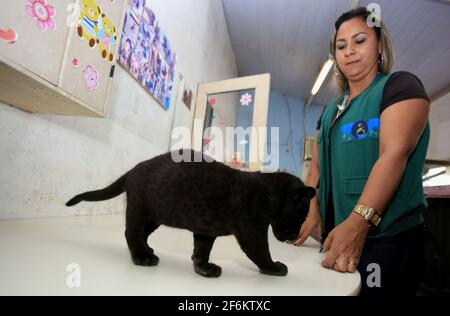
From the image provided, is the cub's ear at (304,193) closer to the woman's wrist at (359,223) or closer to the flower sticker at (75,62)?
the woman's wrist at (359,223)

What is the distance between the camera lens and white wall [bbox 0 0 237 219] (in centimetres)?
114

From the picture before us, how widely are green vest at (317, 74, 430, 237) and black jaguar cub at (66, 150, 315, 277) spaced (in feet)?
1.05

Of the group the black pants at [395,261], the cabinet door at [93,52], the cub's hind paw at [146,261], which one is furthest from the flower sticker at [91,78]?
the black pants at [395,261]

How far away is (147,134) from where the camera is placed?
2209 mm

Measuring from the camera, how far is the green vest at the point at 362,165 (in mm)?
771

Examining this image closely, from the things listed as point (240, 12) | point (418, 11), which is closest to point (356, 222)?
point (418, 11)

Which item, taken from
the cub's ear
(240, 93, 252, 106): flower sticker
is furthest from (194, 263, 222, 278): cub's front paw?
(240, 93, 252, 106): flower sticker

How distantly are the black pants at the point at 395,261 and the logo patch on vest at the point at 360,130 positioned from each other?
30cm

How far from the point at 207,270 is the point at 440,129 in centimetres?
578

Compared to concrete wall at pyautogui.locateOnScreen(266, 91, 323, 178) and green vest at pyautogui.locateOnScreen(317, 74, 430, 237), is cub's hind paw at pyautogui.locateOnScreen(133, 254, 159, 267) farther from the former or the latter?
concrete wall at pyautogui.locateOnScreen(266, 91, 323, 178)

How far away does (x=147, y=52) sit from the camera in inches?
80.2

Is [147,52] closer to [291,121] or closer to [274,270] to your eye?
[274,270]

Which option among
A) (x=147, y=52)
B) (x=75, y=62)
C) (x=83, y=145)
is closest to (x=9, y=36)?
(x=75, y=62)

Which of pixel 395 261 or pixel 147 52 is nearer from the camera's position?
pixel 395 261
